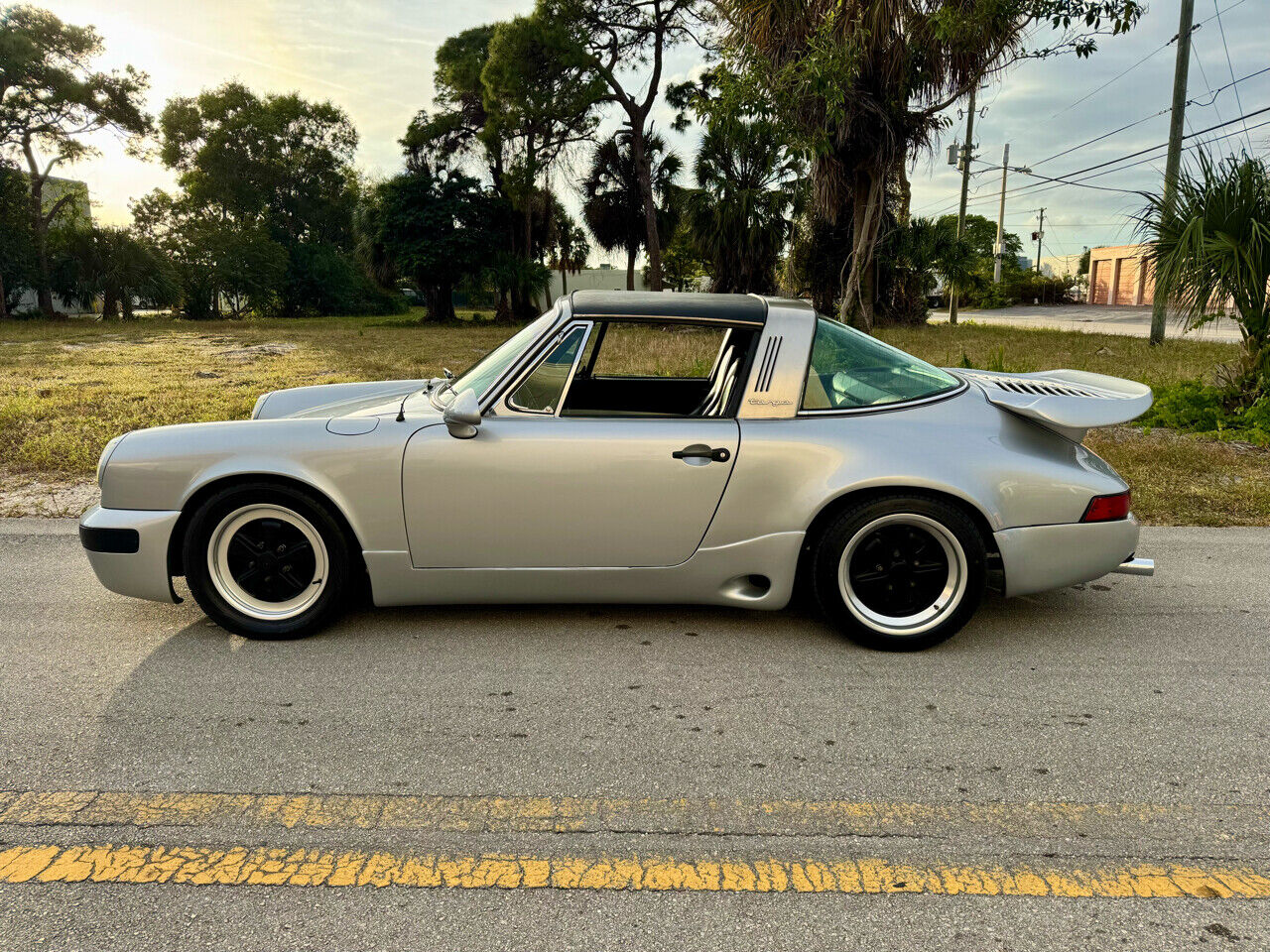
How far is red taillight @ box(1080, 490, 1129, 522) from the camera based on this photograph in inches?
136

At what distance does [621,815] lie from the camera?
2.37m

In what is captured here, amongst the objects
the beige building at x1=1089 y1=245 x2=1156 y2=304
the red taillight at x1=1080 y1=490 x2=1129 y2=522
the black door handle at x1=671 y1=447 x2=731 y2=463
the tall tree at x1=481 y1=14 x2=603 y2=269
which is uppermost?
the tall tree at x1=481 y1=14 x2=603 y2=269

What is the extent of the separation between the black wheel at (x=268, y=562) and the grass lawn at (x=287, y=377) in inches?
128

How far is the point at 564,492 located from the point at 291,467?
42.0 inches

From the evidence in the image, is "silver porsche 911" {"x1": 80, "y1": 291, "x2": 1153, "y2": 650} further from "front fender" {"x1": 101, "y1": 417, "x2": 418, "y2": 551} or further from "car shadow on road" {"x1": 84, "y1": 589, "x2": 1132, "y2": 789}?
"car shadow on road" {"x1": 84, "y1": 589, "x2": 1132, "y2": 789}

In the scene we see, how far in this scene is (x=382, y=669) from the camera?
10.9 feet

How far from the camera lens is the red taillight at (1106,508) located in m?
3.46

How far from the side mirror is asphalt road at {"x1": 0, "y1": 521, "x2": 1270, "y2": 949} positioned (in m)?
0.87

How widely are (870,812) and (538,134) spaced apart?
34574 millimetres

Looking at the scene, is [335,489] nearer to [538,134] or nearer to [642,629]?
[642,629]

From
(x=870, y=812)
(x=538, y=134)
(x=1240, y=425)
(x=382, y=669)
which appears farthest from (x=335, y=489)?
(x=538, y=134)

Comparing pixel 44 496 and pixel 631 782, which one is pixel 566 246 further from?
pixel 631 782

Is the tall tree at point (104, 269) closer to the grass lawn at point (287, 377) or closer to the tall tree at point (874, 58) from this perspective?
the grass lawn at point (287, 377)

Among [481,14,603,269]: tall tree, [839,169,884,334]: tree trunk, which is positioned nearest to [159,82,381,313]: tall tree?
[481,14,603,269]: tall tree
